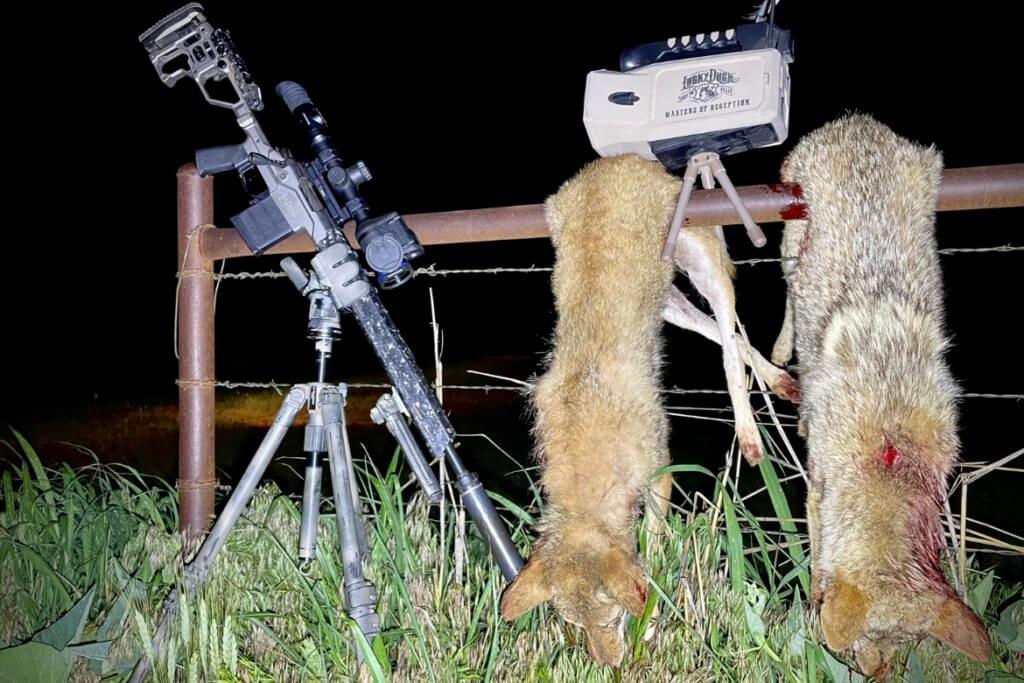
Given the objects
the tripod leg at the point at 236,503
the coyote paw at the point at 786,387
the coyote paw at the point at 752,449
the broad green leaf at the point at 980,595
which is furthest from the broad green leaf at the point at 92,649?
the broad green leaf at the point at 980,595

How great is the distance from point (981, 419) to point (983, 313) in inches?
492

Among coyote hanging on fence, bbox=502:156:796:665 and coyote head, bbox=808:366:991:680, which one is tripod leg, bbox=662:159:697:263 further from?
coyote head, bbox=808:366:991:680

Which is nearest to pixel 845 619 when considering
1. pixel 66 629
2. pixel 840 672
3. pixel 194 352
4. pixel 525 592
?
pixel 840 672

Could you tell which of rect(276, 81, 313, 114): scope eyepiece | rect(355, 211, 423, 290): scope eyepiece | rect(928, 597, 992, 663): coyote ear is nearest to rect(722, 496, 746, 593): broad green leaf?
rect(928, 597, 992, 663): coyote ear

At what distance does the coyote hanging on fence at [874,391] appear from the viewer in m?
1.75

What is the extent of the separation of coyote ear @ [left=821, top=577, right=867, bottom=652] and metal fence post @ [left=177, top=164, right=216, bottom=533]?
2542mm

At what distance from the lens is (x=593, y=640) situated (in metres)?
2.09

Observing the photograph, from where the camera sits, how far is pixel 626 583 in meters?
1.99

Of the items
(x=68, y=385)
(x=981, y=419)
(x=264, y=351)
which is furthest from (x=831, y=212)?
(x=264, y=351)

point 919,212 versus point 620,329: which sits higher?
point 919,212

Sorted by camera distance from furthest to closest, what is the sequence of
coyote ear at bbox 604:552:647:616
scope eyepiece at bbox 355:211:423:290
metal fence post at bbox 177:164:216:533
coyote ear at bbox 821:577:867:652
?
1. metal fence post at bbox 177:164:216:533
2. scope eyepiece at bbox 355:211:423:290
3. coyote ear at bbox 604:552:647:616
4. coyote ear at bbox 821:577:867:652

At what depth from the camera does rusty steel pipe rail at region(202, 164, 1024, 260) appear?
6.51 feet

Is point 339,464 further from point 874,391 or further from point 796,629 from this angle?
point 874,391

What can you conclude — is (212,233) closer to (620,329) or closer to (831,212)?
(620,329)
